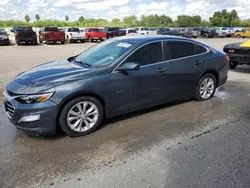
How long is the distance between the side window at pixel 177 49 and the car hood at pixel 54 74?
1675mm

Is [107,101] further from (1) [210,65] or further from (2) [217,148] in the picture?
(1) [210,65]

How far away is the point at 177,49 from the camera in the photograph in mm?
5387

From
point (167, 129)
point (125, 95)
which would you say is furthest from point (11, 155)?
point (167, 129)

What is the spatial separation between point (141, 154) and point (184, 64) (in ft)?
8.19

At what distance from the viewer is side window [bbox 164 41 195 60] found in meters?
5.21

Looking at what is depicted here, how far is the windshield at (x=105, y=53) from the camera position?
15.4 ft

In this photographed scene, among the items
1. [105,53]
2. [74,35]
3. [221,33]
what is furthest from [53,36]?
[221,33]

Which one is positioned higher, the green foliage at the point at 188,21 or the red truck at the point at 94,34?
the green foliage at the point at 188,21

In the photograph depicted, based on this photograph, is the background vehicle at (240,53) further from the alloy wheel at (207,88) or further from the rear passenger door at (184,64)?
the rear passenger door at (184,64)

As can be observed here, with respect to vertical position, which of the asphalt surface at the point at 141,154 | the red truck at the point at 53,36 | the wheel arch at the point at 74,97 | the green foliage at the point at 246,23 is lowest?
the asphalt surface at the point at 141,154

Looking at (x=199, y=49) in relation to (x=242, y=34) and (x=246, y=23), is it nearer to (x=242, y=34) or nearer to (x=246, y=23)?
(x=242, y=34)

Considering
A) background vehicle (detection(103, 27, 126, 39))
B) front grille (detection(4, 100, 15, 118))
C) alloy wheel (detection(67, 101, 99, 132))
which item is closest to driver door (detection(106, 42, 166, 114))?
alloy wheel (detection(67, 101, 99, 132))

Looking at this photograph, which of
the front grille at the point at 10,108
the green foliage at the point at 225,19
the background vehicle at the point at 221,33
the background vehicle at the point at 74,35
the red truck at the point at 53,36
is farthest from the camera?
the green foliage at the point at 225,19

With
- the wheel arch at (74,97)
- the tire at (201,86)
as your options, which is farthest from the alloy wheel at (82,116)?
the tire at (201,86)
